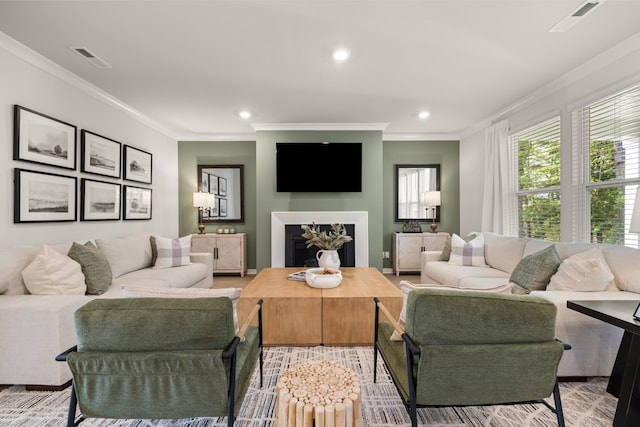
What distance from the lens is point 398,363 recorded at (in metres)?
1.52

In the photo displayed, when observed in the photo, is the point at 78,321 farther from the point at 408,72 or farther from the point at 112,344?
the point at 408,72

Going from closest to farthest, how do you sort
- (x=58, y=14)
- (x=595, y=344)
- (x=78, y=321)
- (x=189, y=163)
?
(x=78, y=321) → (x=595, y=344) → (x=58, y=14) → (x=189, y=163)

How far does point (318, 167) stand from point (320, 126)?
0.66 metres

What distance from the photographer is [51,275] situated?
2.27 meters

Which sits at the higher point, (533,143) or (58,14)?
(58,14)

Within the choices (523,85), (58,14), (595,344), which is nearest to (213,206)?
(58,14)

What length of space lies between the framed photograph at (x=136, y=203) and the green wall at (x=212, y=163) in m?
0.97

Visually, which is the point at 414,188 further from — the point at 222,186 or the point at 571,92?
the point at 222,186

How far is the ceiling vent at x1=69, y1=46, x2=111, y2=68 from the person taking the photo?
2620 mm

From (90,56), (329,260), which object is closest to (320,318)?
(329,260)

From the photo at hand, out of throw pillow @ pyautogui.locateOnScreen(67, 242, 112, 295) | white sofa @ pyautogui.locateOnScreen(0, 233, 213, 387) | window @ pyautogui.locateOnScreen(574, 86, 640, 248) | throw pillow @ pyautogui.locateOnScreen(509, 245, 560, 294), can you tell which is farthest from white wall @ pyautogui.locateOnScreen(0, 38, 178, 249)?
window @ pyautogui.locateOnScreen(574, 86, 640, 248)

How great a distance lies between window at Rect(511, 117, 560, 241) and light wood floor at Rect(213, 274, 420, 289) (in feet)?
5.86

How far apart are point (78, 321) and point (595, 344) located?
2.92m

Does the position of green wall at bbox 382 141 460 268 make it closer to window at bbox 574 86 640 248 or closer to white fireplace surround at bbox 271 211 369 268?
white fireplace surround at bbox 271 211 369 268
